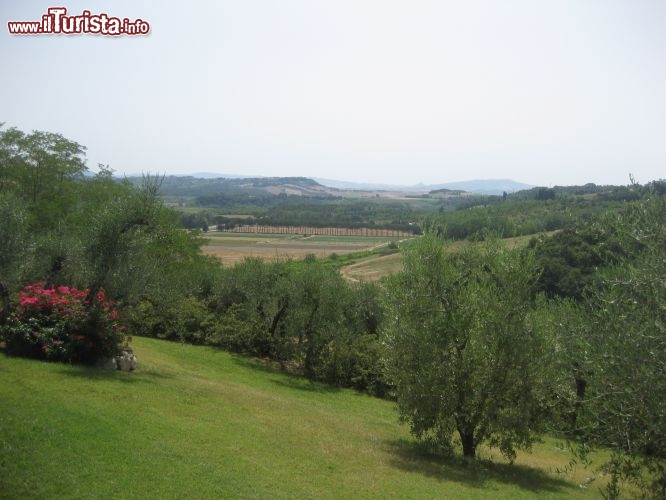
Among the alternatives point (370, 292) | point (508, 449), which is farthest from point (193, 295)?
point (508, 449)

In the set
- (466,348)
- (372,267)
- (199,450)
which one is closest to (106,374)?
(199,450)

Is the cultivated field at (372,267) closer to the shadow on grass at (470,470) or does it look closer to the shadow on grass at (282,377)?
the shadow on grass at (282,377)

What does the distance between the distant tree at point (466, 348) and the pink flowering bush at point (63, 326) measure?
11049 mm

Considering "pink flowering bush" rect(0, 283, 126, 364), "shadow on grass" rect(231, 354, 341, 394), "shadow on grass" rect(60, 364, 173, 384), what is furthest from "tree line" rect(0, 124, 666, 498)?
"shadow on grass" rect(60, 364, 173, 384)

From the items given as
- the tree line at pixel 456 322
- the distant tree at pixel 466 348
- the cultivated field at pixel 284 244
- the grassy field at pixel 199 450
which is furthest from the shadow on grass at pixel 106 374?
the cultivated field at pixel 284 244

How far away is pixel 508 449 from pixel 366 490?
7356 millimetres

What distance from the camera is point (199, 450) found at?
1367cm

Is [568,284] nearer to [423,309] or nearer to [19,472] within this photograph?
[423,309]

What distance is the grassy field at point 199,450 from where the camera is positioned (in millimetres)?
11492

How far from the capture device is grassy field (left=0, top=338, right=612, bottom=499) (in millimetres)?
11492

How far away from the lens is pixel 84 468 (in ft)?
37.7

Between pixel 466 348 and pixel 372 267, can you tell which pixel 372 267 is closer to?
pixel 372 267

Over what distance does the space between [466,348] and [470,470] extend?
4105mm

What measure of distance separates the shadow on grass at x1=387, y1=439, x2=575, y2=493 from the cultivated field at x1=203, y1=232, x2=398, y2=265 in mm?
75320
